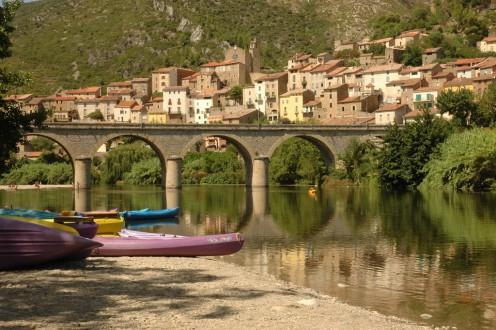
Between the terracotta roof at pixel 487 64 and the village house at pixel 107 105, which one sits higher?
the terracotta roof at pixel 487 64

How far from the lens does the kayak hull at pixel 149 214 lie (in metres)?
35.3

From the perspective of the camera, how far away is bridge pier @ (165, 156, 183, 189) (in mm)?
66562

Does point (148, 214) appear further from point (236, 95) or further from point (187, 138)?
point (236, 95)

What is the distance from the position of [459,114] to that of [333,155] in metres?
12.3

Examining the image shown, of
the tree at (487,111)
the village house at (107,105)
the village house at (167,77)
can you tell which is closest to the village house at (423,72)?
the tree at (487,111)

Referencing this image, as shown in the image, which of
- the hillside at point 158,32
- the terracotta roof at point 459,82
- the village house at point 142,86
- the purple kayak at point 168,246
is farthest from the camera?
the hillside at point 158,32

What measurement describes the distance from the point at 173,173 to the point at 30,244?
51.7 meters

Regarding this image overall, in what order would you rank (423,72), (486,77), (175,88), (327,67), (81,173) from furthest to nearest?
(175,88)
(327,67)
(423,72)
(486,77)
(81,173)

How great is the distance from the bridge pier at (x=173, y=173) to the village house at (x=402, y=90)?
124ft

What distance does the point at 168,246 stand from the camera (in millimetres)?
19828

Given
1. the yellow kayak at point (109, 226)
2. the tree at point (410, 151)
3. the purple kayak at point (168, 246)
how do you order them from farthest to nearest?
the tree at point (410, 151) → the yellow kayak at point (109, 226) → the purple kayak at point (168, 246)

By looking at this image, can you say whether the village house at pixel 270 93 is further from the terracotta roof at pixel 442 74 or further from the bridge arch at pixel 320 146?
the bridge arch at pixel 320 146

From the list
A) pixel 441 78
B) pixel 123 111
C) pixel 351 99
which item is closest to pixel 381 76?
pixel 351 99

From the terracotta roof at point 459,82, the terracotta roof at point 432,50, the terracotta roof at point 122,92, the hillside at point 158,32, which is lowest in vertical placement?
the terracotta roof at point 459,82
